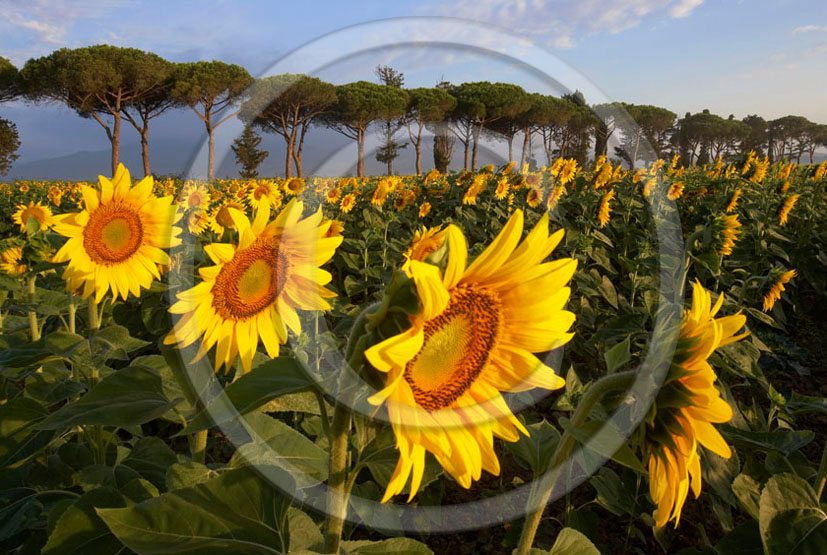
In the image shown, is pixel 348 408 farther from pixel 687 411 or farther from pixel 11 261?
pixel 11 261

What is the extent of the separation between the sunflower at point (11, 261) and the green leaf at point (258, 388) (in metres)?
2.54

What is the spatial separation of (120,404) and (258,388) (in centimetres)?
64

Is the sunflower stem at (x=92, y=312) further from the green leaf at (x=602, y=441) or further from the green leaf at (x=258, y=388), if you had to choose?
the green leaf at (x=602, y=441)

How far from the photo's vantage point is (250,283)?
4.40 ft

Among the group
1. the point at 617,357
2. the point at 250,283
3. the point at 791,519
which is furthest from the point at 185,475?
the point at 791,519

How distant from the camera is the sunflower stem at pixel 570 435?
1016mm

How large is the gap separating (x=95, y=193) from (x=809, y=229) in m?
8.58

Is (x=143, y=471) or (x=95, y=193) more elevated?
(x=95, y=193)

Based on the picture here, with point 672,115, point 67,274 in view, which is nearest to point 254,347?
point 67,274

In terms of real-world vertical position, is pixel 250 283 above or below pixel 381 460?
above

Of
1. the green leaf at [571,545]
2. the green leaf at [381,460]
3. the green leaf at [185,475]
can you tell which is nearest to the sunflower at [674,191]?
the green leaf at [571,545]

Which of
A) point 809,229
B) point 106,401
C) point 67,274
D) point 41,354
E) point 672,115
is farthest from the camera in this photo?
point 672,115

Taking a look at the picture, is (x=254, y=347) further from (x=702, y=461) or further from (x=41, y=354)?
(x=702, y=461)

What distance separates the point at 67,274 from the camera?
5.97ft
